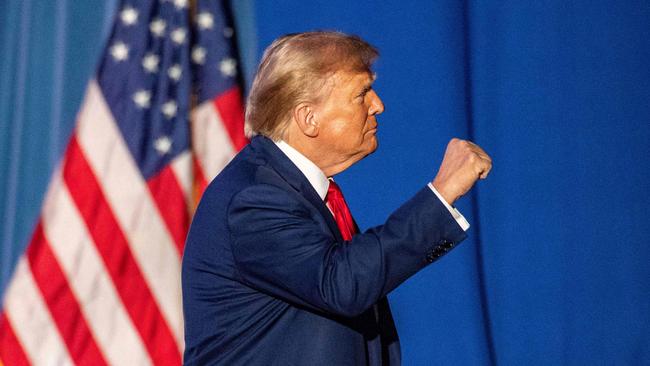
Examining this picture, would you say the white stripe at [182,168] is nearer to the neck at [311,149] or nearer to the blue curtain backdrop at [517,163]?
the blue curtain backdrop at [517,163]

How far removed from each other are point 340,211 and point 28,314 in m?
1.18

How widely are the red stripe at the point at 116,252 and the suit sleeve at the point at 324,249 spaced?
1149 millimetres

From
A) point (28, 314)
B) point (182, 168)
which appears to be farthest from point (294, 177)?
point (28, 314)

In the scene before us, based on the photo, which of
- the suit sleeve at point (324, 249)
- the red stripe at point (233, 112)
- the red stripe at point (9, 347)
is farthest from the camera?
the red stripe at point (233, 112)

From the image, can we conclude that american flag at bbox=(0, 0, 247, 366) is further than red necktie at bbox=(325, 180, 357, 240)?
Yes

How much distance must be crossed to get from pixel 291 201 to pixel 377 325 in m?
0.27

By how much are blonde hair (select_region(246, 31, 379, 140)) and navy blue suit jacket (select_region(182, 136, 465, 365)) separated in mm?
52

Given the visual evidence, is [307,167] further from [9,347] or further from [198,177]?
[9,347]

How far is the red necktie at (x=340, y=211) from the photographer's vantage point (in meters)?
1.34

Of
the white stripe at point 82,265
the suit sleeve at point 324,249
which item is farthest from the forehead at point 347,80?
the white stripe at point 82,265

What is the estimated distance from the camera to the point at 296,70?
4.33ft

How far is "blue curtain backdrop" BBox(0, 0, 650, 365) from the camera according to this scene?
2.37 meters

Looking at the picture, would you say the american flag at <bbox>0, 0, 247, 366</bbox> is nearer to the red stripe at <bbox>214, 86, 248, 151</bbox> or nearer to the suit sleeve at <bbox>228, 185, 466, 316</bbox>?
the red stripe at <bbox>214, 86, 248, 151</bbox>

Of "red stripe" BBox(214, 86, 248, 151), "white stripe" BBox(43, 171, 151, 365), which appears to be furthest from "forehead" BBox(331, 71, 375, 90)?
"white stripe" BBox(43, 171, 151, 365)
